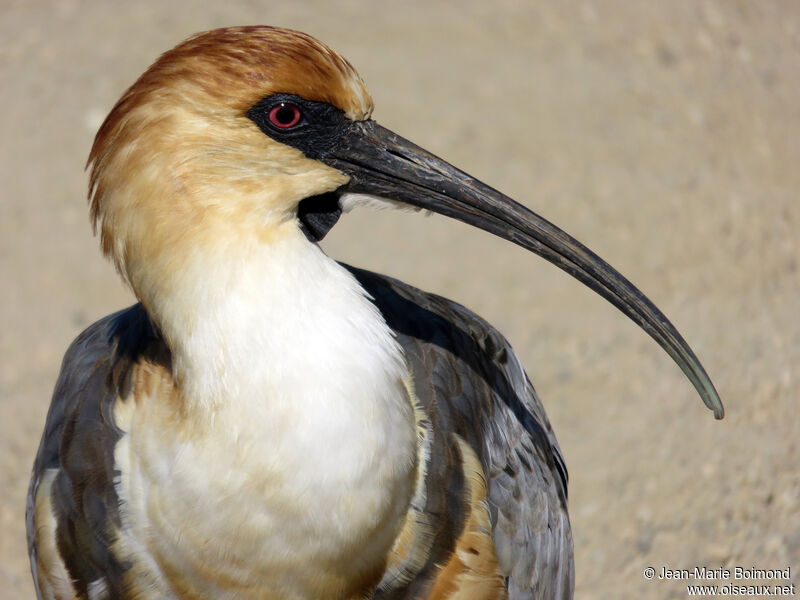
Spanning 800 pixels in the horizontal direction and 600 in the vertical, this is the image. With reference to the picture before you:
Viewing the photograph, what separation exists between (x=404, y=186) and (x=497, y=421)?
1.27 m

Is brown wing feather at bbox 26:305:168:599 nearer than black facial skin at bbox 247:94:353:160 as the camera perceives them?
No

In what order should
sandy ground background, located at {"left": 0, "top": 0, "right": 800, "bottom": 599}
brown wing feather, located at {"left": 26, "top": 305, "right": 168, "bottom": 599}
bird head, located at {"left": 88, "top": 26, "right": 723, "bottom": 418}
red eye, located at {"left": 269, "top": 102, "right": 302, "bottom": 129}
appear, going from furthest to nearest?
sandy ground background, located at {"left": 0, "top": 0, "right": 800, "bottom": 599}, brown wing feather, located at {"left": 26, "top": 305, "right": 168, "bottom": 599}, red eye, located at {"left": 269, "top": 102, "right": 302, "bottom": 129}, bird head, located at {"left": 88, "top": 26, "right": 723, "bottom": 418}

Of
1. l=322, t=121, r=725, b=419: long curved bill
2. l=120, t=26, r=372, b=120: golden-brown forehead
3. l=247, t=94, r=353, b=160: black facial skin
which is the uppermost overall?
l=120, t=26, r=372, b=120: golden-brown forehead

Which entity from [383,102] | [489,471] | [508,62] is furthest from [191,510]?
[508,62]

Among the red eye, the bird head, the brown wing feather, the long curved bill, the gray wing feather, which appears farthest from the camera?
the gray wing feather

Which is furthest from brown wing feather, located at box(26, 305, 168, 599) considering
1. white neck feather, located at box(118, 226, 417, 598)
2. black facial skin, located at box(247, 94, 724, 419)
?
black facial skin, located at box(247, 94, 724, 419)

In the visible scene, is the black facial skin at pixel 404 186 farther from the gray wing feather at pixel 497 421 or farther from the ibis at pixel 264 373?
the gray wing feather at pixel 497 421

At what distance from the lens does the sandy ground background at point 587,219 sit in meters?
5.86

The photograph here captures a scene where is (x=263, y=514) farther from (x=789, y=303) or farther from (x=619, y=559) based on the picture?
(x=789, y=303)

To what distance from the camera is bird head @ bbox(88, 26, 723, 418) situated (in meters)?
2.76

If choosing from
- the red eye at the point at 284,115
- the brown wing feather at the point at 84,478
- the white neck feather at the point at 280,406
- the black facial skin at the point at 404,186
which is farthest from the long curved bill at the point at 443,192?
the brown wing feather at the point at 84,478

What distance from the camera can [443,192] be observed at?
10.2 ft

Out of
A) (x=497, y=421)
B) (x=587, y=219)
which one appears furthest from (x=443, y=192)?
(x=587, y=219)

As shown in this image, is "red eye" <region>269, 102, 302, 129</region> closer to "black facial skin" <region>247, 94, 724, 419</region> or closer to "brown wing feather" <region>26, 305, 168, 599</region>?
"black facial skin" <region>247, 94, 724, 419</region>
